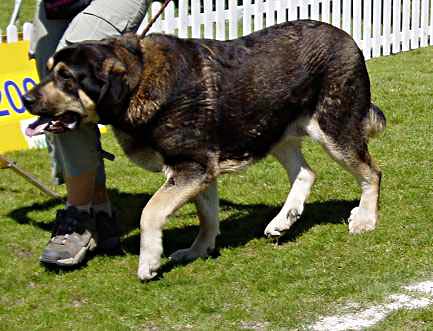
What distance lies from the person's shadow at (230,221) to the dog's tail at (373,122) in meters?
0.68

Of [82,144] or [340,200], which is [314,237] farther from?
[82,144]

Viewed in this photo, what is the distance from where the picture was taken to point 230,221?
20.8 feet

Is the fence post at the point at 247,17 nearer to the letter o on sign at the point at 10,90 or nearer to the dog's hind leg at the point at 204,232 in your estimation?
the letter o on sign at the point at 10,90

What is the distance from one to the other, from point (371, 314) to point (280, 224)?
1.33 meters

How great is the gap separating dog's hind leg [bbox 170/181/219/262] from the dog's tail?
3.57 feet

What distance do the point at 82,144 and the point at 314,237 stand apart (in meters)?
1.63

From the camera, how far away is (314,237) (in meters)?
5.85

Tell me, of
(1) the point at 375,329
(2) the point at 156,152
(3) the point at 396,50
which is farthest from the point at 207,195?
(3) the point at 396,50

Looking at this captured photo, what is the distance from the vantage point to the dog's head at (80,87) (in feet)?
15.8

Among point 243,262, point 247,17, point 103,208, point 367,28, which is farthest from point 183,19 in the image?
point 243,262

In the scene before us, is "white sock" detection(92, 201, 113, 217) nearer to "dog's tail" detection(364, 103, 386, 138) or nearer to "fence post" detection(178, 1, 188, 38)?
"dog's tail" detection(364, 103, 386, 138)

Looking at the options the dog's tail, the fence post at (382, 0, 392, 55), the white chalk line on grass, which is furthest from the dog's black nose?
the fence post at (382, 0, 392, 55)

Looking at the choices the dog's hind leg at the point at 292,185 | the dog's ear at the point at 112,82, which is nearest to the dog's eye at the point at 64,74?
the dog's ear at the point at 112,82

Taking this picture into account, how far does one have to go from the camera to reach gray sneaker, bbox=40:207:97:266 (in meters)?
5.44
